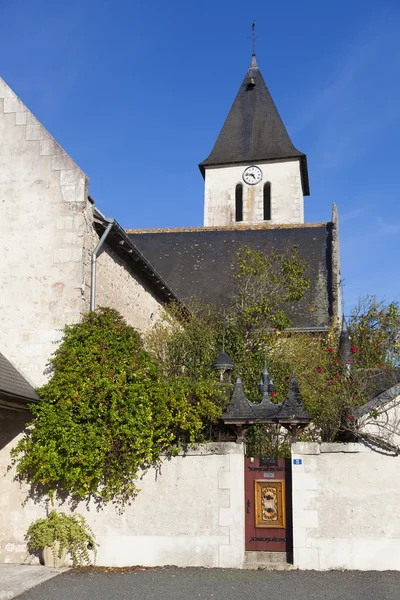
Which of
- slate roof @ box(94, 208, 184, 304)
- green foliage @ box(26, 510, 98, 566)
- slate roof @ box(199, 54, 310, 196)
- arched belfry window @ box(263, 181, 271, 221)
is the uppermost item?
slate roof @ box(199, 54, 310, 196)

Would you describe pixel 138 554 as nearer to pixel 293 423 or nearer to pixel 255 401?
pixel 293 423

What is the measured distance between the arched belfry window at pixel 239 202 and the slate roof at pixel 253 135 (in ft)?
3.93

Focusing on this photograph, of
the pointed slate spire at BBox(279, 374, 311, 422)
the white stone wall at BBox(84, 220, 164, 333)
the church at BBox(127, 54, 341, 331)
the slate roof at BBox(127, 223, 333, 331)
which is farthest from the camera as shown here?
the church at BBox(127, 54, 341, 331)

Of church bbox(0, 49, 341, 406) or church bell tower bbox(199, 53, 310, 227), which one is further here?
church bell tower bbox(199, 53, 310, 227)

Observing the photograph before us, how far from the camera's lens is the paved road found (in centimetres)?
646

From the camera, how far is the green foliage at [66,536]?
794 cm

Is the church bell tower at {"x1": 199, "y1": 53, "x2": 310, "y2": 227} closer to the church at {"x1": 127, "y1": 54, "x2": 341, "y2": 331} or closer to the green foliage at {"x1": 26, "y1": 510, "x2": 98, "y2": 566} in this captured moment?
the church at {"x1": 127, "y1": 54, "x2": 341, "y2": 331}

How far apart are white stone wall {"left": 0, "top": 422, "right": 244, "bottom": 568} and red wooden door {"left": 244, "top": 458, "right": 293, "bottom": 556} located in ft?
0.52

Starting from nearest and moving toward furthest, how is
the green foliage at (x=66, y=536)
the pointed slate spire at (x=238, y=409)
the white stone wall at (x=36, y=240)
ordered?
1. the green foliage at (x=66, y=536)
2. the pointed slate spire at (x=238, y=409)
3. the white stone wall at (x=36, y=240)

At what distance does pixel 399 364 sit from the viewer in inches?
429

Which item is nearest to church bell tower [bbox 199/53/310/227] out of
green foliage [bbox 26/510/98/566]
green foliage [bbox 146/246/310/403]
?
green foliage [bbox 146/246/310/403]

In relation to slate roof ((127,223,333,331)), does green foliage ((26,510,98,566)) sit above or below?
below

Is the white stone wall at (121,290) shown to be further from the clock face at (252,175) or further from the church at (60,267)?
the clock face at (252,175)

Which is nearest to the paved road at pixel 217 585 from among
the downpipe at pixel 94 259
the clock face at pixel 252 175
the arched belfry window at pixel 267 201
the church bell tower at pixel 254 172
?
the downpipe at pixel 94 259
